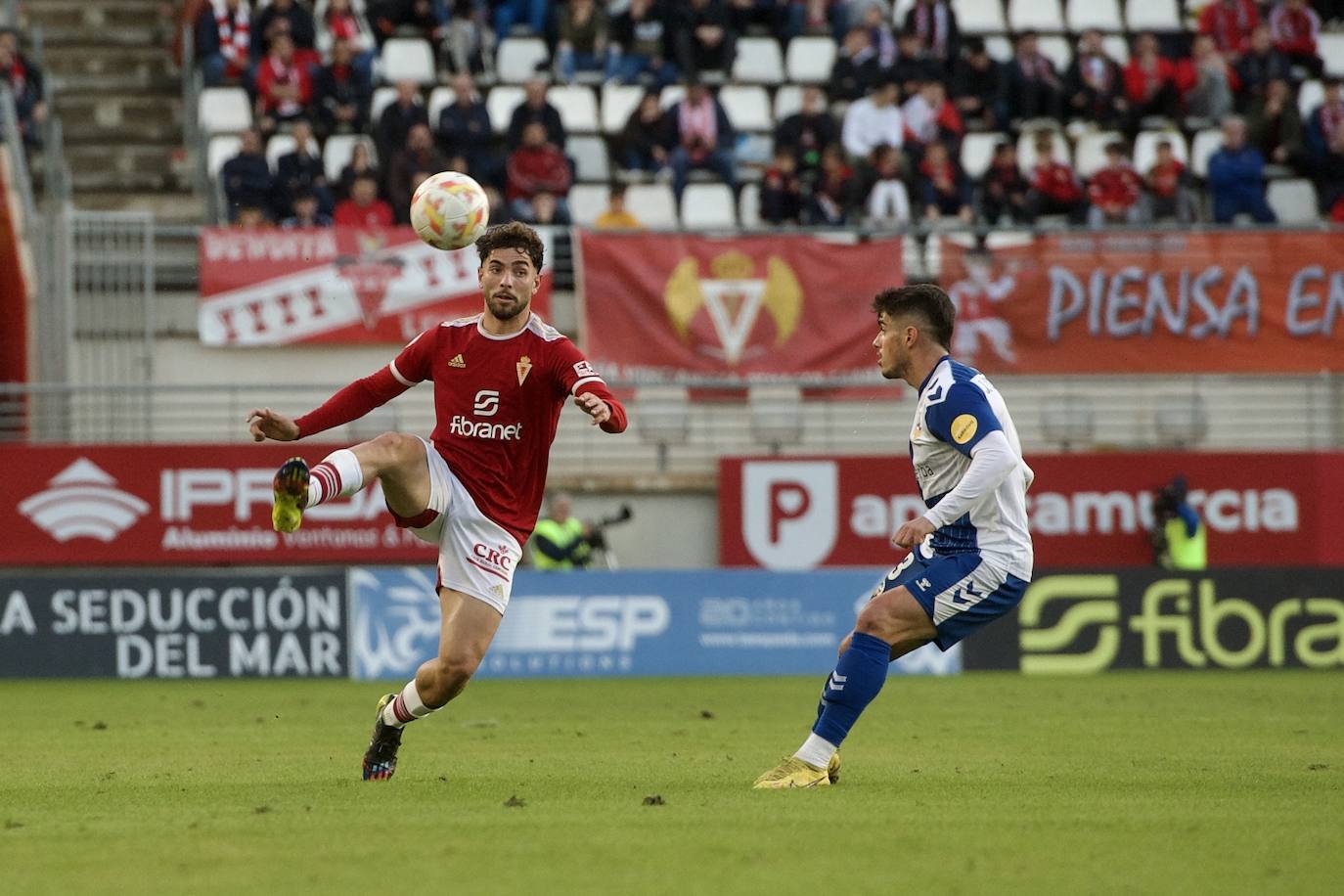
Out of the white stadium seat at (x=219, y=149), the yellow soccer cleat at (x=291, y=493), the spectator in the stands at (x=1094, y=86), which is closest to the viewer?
the yellow soccer cleat at (x=291, y=493)

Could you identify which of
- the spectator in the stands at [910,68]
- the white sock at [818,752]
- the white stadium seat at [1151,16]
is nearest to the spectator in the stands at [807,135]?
the spectator in the stands at [910,68]

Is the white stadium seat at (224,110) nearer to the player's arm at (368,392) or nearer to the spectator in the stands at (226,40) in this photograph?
the spectator in the stands at (226,40)

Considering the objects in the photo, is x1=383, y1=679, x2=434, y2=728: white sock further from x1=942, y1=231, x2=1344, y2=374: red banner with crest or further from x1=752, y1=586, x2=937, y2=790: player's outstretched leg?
x1=942, y1=231, x2=1344, y2=374: red banner with crest

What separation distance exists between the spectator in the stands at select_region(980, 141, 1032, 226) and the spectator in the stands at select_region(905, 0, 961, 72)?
7.17 ft

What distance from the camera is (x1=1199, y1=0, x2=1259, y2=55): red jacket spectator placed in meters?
25.7

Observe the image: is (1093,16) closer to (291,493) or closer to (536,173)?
(536,173)

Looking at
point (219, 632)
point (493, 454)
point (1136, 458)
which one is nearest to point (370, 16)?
point (219, 632)

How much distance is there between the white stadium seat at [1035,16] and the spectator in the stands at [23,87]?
1257cm

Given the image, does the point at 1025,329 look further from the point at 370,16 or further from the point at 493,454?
the point at 493,454

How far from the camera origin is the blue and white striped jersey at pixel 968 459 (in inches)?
332

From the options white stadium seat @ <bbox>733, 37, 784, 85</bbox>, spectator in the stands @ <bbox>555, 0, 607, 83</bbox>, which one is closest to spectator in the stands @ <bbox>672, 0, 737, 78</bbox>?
white stadium seat @ <bbox>733, 37, 784, 85</bbox>

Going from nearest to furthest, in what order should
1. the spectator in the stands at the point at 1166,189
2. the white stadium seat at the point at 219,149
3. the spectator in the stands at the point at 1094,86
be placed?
1. the white stadium seat at the point at 219,149
2. the spectator in the stands at the point at 1166,189
3. the spectator in the stands at the point at 1094,86

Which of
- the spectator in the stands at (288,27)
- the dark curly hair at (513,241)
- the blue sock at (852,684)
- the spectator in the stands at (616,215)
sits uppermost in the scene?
the spectator in the stands at (288,27)

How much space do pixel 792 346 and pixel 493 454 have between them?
494 inches
